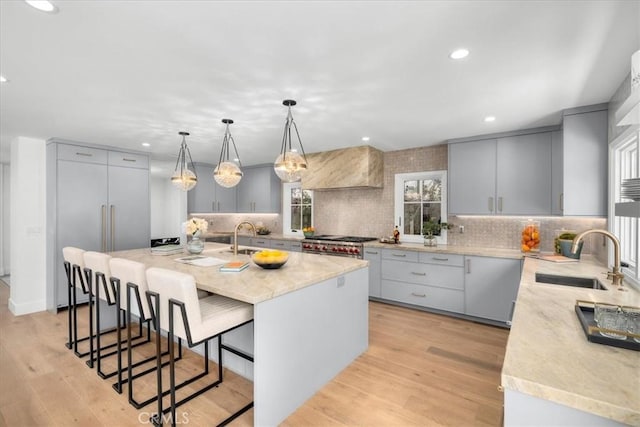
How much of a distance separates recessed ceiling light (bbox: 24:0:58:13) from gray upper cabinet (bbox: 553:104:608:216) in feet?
13.1

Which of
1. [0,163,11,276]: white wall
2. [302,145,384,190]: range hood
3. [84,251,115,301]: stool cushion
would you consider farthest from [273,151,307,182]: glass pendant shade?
[0,163,11,276]: white wall

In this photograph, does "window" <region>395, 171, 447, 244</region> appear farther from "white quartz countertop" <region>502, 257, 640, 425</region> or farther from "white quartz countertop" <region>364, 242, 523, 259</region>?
"white quartz countertop" <region>502, 257, 640, 425</region>

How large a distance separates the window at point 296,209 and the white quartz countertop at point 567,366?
466 cm

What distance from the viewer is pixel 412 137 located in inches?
160

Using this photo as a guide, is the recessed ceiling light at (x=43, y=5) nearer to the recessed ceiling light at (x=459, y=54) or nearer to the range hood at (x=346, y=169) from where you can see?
the recessed ceiling light at (x=459, y=54)

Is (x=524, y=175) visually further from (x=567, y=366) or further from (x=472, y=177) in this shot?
(x=567, y=366)

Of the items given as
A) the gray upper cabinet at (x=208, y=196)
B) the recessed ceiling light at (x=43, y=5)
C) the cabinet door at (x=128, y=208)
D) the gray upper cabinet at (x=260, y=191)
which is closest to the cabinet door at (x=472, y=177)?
the gray upper cabinet at (x=260, y=191)

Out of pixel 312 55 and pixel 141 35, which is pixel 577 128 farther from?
pixel 141 35

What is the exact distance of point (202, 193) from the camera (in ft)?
20.8

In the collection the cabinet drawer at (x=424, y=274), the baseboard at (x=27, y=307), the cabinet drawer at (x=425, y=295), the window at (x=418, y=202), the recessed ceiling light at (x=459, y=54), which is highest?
the recessed ceiling light at (x=459, y=54)

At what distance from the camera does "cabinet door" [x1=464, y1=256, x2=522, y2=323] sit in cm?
347

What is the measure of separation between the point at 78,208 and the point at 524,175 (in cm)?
595

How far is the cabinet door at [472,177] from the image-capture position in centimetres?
384

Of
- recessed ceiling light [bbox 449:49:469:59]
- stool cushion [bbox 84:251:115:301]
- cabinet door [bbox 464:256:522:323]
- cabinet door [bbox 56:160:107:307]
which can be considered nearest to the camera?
recessed ceiling light [bbox 449:49:469:59]
